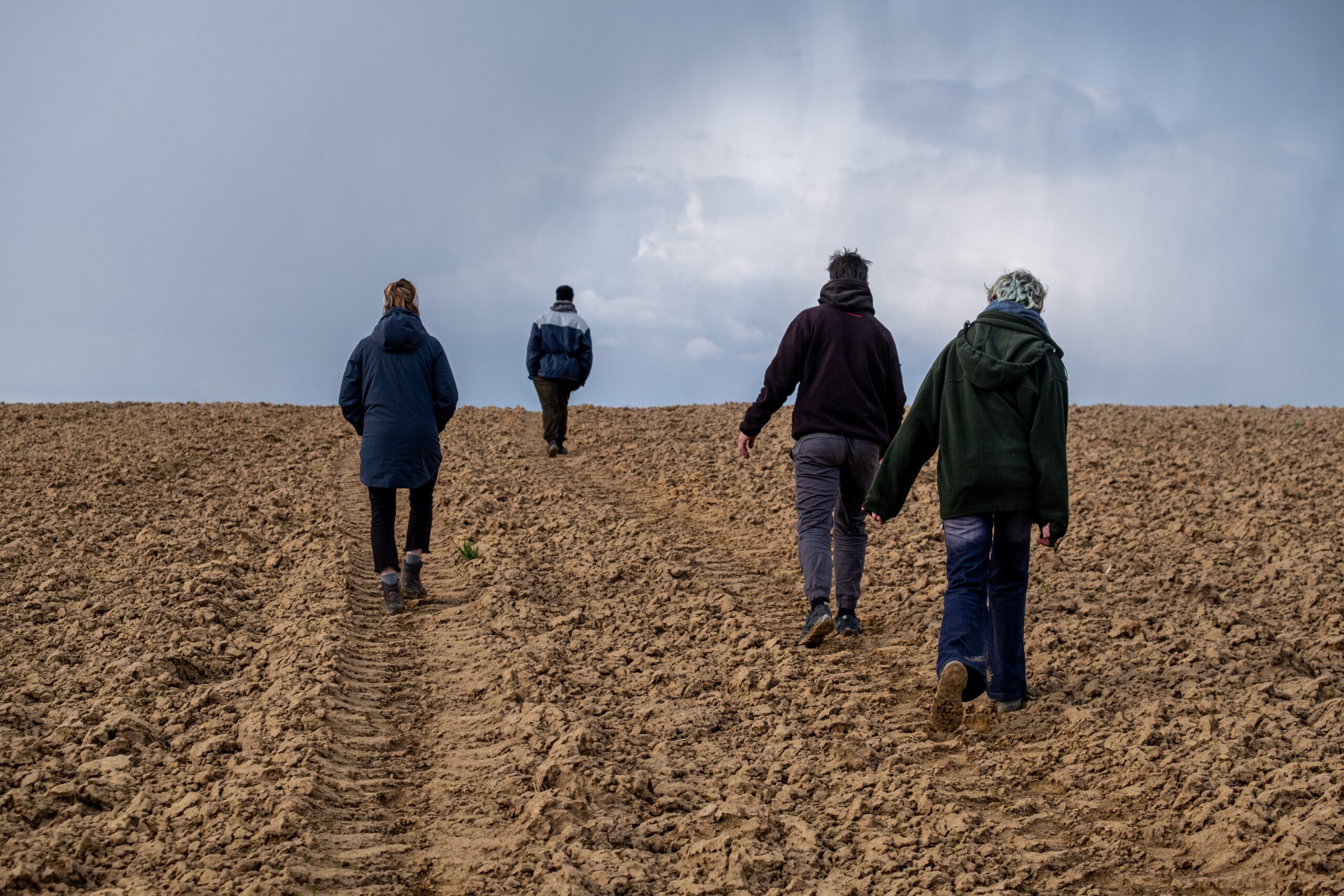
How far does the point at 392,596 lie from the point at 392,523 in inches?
20.8

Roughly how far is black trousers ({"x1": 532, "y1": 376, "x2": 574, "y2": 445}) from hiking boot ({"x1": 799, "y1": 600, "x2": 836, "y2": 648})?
7.54m

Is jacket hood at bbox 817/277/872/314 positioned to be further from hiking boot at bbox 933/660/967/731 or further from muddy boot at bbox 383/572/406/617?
muddy boot at bbox 383/572/406/617

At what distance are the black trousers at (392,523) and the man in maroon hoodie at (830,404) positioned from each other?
95.8 inches

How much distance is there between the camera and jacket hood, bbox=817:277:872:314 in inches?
241

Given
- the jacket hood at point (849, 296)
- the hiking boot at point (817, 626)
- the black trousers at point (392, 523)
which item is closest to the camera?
the hiking boot at point (817, 626)

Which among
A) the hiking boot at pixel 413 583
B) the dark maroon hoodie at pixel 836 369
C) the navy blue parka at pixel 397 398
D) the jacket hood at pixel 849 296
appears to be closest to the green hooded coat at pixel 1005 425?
the dark maroon hoodie at pixel 836 369

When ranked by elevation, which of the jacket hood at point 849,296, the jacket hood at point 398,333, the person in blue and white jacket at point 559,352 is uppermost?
the person in blue and white jacket at point 559,352

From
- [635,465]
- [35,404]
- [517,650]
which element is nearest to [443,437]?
[635,465]

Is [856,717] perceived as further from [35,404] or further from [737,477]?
[35,404]

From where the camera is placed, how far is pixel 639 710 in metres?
5.07

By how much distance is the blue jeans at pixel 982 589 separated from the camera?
16.0 ft

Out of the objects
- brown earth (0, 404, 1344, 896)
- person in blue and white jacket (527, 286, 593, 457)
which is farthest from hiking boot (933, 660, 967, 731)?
person in blue and white jacket (527, 286, 593, 457)

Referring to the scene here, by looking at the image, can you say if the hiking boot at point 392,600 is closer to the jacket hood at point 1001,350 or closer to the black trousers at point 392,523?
the black trousers at point 392,523

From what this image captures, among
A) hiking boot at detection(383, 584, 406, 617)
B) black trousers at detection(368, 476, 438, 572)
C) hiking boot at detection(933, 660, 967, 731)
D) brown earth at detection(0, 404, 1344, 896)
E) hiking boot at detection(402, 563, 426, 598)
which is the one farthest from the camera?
hiking boot at detection(402, 563, 426, 598)
